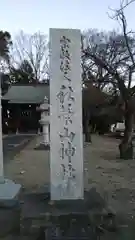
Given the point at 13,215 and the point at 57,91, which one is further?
the point at 57,91

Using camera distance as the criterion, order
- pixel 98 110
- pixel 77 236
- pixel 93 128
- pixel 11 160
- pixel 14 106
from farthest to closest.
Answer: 1. pixel 93 128
2. pixel 14 106
3. pixel 98 110
4. pixel 11 160
5. pixel 77 236

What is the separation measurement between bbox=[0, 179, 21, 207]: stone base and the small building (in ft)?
90.9

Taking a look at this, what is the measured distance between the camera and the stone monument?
18.7ft

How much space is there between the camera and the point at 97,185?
27.1 ft

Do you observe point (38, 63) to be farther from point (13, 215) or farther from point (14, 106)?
point (13, 215)

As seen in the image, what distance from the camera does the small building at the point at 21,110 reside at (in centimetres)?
3403

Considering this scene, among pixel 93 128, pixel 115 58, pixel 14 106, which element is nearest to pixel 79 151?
pixel 115 58

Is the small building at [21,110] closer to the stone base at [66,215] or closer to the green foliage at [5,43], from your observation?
the green foliage at [5,43]

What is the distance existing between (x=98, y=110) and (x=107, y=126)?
432 inches

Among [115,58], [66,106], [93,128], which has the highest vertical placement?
[115,58]

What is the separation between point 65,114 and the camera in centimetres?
571

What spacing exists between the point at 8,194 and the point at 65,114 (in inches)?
65.0

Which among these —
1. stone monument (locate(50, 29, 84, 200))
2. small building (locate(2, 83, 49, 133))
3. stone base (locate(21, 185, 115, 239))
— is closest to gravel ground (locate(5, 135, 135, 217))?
stone base (locate(21, 185, 115, 239))

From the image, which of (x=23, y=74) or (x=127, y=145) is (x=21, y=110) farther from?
(x=127, y=145)
